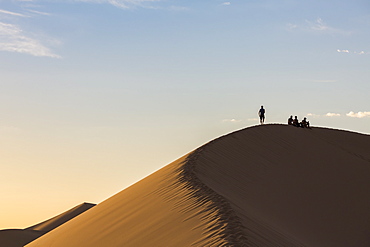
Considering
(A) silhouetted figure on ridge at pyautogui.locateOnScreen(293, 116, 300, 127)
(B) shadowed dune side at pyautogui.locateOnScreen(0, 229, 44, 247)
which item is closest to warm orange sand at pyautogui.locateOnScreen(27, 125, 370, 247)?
(A) silhouetted figure on ridge at pyautogui.locateOnScreen(293, 116, 300, 127)

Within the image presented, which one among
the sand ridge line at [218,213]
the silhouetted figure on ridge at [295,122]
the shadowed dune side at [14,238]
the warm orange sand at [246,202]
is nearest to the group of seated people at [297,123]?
the silhouetted figure on ridge at [295,122]

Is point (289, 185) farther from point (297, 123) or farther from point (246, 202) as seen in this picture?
point (297, 123)

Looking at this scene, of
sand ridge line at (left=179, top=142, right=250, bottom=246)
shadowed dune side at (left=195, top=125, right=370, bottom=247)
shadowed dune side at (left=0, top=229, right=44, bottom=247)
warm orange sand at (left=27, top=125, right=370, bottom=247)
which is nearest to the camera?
sand ridge line at (left=179, top=142, right=250, bottom=246)

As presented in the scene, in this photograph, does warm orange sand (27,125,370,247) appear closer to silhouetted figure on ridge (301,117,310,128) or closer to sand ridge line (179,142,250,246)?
sand ridge line (179,142,250,246)

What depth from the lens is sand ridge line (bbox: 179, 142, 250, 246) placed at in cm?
916

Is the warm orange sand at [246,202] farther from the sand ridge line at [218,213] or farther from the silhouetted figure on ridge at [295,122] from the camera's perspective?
the silhouetted figure on ridge at [295,122]

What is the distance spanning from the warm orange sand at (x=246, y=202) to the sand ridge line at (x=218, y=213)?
20 millimetres

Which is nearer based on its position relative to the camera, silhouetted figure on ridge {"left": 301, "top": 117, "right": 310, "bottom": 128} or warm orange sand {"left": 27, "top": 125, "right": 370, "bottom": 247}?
warm orange sand {"left": 27, "top": 125, "right": 370, "bottom": 247}

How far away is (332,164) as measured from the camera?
20.0 metres

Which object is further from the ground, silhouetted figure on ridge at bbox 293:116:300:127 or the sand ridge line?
silhouetted figure on ridge at bbox 293:116:300:127

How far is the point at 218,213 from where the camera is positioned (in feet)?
35.1

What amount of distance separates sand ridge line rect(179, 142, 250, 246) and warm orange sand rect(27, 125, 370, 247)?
20mm

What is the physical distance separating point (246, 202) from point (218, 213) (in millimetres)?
3137

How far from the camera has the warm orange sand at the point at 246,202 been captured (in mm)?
10539
